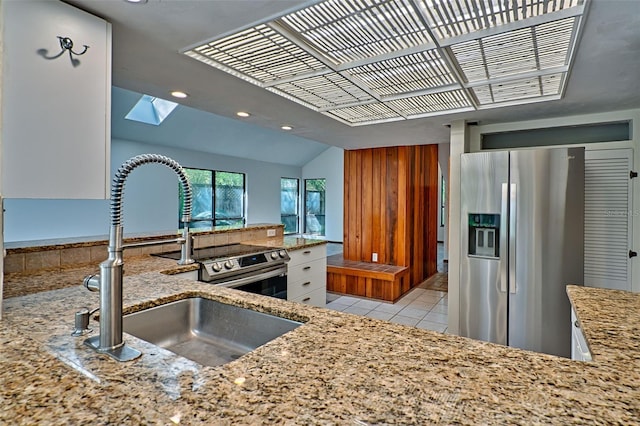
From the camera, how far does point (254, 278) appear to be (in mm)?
2568

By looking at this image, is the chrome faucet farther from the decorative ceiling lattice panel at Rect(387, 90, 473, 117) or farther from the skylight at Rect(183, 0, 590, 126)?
the decorative ceiling lattice panel at Rect(387, 90, 473, 117)

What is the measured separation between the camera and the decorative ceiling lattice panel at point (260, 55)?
5.36 ft

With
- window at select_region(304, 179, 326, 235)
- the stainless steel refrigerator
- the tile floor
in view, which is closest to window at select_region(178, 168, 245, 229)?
window at select_region(304, 179, 326, 235)

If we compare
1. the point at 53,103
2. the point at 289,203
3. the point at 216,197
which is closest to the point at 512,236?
the point at 53,103

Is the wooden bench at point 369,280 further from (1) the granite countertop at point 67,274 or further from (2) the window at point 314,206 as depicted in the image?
(2) the window at point 314,206

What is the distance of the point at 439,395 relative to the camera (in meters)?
0.67

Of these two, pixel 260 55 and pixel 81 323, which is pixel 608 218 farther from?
pixel 81 323

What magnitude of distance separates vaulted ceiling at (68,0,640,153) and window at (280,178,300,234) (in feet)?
22.6

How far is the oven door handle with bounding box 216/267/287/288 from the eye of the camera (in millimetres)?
2341

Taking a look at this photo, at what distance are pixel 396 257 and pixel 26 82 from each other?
14.9 ft

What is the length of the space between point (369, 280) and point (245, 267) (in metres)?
2.55

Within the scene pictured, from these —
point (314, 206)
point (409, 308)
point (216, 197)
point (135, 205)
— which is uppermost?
point (216, 197)

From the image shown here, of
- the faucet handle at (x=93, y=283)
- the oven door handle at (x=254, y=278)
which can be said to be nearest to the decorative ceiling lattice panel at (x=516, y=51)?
the faucet handle at (x=93, y=283)

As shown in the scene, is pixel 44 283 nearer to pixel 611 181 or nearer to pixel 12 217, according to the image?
pixel 611 181
